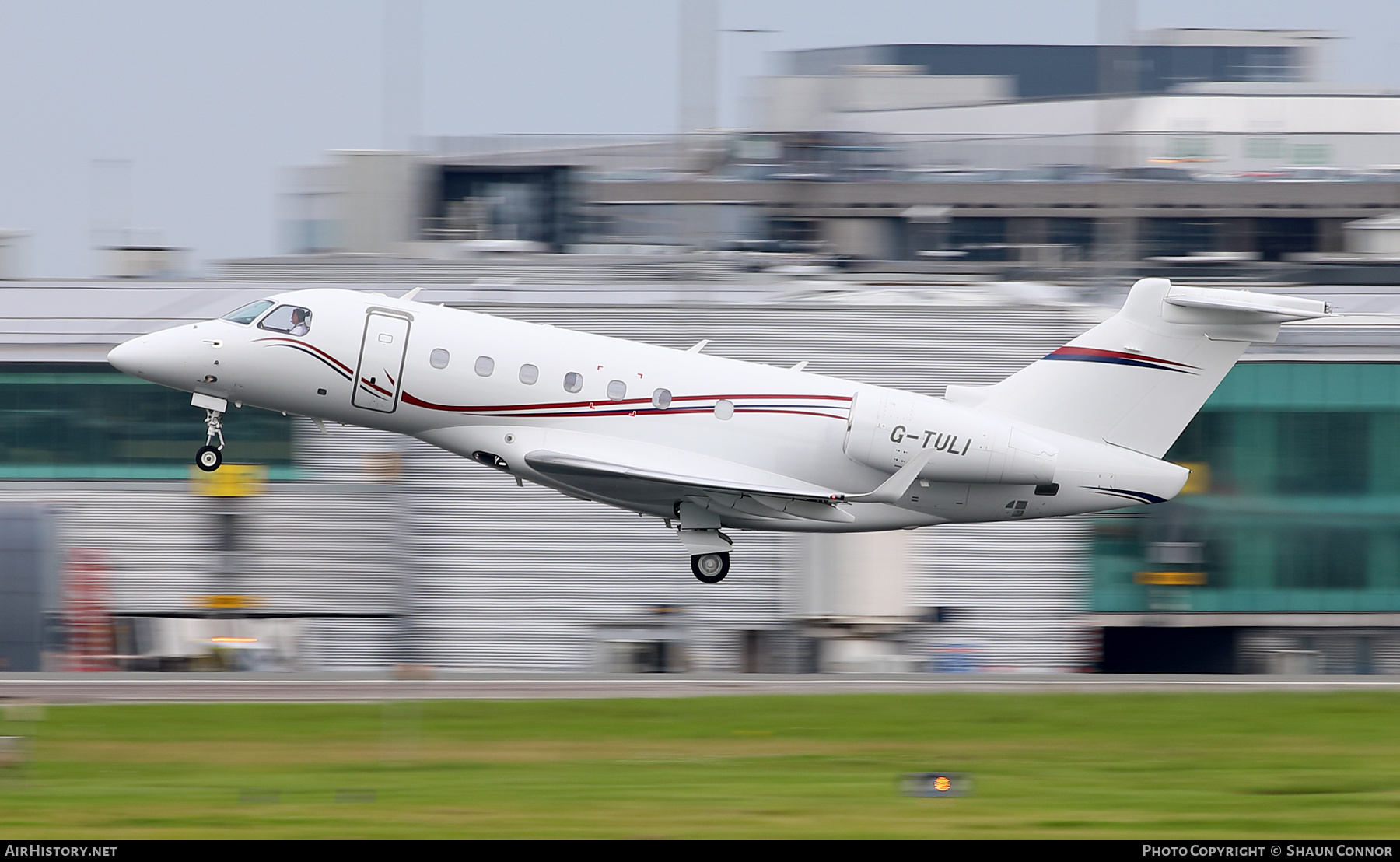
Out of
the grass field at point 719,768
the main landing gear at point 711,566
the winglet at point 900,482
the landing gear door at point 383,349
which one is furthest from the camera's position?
the main landing gear at point 711,566

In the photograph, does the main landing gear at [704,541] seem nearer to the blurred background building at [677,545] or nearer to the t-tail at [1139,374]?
the t-tail at [1139,374]

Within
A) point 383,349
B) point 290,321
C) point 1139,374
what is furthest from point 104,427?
point 1139,374

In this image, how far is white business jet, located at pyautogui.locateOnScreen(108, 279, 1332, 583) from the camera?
86.8ft

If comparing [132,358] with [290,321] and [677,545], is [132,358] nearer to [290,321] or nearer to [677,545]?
[290,321]

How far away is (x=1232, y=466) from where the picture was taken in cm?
3881

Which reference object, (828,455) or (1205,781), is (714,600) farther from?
(1205,781)

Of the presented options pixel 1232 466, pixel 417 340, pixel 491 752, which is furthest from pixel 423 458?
pixel 1232 466

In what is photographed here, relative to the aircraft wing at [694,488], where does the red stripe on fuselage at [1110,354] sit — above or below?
above

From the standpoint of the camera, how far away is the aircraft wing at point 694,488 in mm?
26156

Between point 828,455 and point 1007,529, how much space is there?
43.7 ft

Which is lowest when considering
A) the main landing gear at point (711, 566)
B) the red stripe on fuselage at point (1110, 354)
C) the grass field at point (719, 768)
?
the grass field at point (719, 768)

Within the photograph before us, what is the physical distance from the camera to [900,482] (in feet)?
85.5

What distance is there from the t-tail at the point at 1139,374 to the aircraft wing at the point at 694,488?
121 inches

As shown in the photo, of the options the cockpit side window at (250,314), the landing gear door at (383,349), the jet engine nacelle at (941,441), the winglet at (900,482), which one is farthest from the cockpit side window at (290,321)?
the winglet at (900,482)
